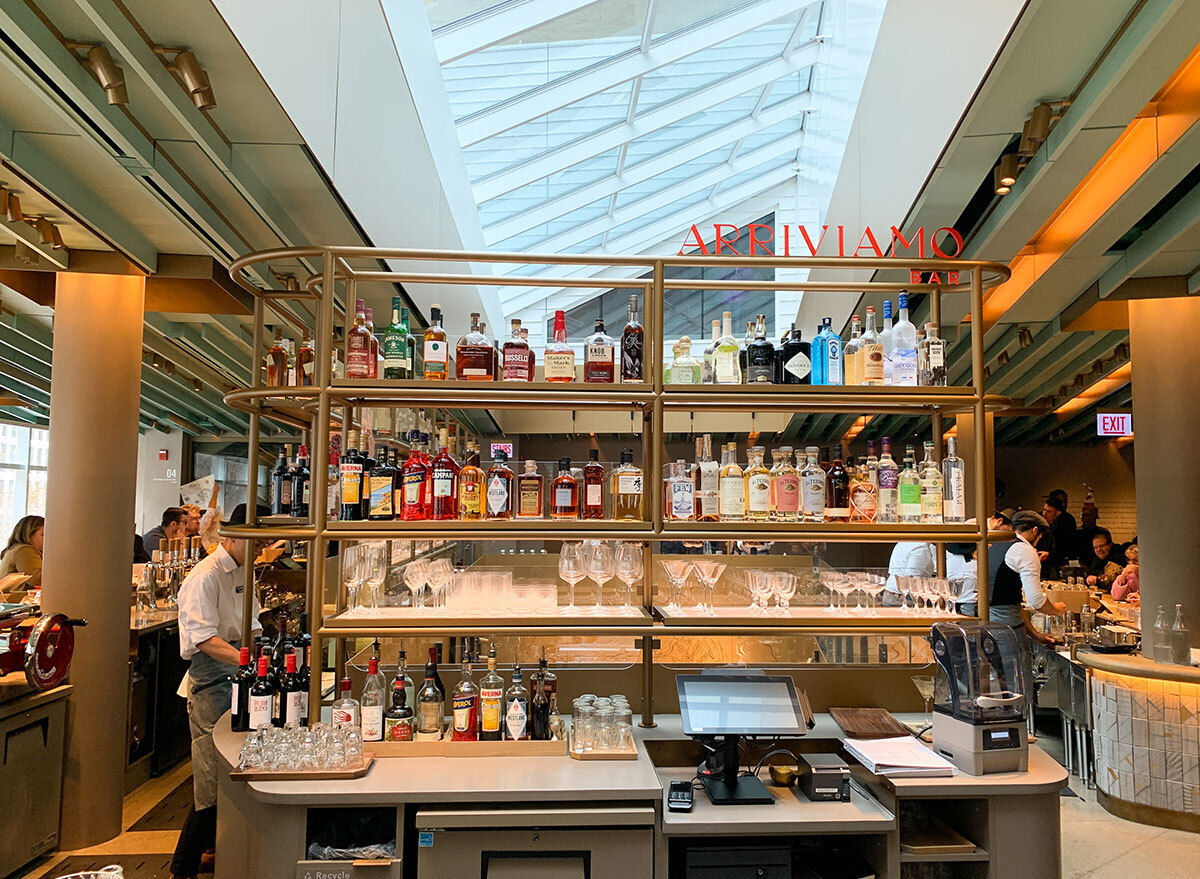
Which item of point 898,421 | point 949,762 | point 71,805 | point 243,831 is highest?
point 898,421

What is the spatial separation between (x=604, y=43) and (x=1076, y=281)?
362 centimetres

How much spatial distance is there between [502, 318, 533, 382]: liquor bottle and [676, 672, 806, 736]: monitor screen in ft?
3.99

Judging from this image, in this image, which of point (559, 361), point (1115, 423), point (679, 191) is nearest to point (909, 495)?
point (559, 361)

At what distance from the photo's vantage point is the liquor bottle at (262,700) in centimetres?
298

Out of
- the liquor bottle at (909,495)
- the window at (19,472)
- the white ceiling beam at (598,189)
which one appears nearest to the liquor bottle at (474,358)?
the liquor bottle at (909,495)

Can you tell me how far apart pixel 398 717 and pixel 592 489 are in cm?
106

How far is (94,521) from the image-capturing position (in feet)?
15.1

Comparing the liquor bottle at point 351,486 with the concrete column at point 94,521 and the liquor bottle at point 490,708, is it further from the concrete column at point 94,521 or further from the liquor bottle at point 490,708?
the concrete column at point 94,521

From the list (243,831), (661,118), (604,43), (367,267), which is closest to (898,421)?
(661,118)

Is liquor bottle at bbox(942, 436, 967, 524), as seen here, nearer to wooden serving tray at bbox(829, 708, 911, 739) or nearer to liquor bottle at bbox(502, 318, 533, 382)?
wooden serving tray at bbox(829, 708, 911, 739)

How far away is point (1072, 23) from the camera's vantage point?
2.81 meters

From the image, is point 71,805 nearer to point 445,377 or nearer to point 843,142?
point 445,377

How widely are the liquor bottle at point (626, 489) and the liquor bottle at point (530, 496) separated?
27 cm

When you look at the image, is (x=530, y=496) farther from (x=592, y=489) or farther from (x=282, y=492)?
(x=282, y=492)
